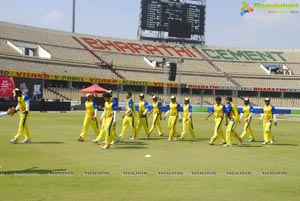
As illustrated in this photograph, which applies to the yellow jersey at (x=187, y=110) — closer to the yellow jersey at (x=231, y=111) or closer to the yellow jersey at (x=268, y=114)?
the yellow jersey at (x=231, y=111)

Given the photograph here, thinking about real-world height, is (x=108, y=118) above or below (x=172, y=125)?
above

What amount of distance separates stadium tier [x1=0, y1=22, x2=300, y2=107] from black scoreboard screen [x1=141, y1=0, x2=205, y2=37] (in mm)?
4414

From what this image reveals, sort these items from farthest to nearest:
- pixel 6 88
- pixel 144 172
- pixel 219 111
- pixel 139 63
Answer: pixel 139 63, pixel 6 88, pixel 219 111, pixel 144 172

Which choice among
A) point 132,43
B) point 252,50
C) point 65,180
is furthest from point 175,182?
point 252,50

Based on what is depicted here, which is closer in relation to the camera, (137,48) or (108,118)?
(108,118)

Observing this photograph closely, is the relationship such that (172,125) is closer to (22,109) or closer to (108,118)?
(108,118)

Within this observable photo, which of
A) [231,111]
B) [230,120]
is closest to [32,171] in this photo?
[230,120]

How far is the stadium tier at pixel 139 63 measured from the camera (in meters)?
59.6

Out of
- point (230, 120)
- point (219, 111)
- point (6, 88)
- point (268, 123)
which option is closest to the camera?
point (230, 120)

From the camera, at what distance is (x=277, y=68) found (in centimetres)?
7944

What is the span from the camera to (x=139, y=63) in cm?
7188

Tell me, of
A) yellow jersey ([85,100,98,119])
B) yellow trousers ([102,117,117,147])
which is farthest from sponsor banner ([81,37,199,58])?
yellow trousers ([102,117,117,147])

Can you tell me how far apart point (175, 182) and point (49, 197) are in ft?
9.43

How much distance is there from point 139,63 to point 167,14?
10921 mm
